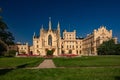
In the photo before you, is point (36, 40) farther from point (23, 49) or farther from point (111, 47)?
point (111, 47)

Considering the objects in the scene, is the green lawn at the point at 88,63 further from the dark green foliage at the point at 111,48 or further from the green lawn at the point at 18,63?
the dark green foliage at the point at 111,48

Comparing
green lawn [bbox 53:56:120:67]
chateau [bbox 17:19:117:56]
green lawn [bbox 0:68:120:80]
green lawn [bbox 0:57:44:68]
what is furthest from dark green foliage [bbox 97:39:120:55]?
green lawn [bbox 0:68:120:80]

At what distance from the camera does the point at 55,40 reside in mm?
111625

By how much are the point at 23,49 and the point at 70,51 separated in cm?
4082

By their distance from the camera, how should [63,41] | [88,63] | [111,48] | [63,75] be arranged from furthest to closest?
[63,41] < [111,48] < [88,63] < [63,75]

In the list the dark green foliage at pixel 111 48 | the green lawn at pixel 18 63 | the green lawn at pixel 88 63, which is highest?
the dark green foliage at pixel 111 48

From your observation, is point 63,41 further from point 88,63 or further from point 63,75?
point 63,75

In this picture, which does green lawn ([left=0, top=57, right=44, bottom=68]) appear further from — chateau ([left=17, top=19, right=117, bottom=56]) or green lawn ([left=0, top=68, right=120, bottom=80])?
chateau ([left=17, top=19, right=117, bottom=56])

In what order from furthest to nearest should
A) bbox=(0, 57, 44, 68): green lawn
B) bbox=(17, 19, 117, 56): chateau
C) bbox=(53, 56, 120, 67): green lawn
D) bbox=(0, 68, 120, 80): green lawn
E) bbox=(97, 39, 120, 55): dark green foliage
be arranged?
bbox=(17, 19, 117, 56): chateau, bbox=(97, 39, 120, 55): dark green foliage, bbox=(53, 56, 120, 67): green lawn, bbox=(0, 57, 44, 68): green lawn, bbox=(0, 68, 120, 80): green lawn

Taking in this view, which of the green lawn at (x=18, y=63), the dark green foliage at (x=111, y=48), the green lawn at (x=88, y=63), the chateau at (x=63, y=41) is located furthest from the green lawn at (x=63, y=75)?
the chateau at (x=63, y=41)

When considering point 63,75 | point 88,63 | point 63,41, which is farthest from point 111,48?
point 63,75

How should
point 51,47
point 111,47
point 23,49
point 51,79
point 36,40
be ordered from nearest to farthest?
point 51,79, point 111,47, point 51,47, point 36,40, point 23,49

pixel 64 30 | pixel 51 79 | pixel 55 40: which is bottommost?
pixel 51 79

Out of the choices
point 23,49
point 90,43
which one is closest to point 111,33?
point 90,43
